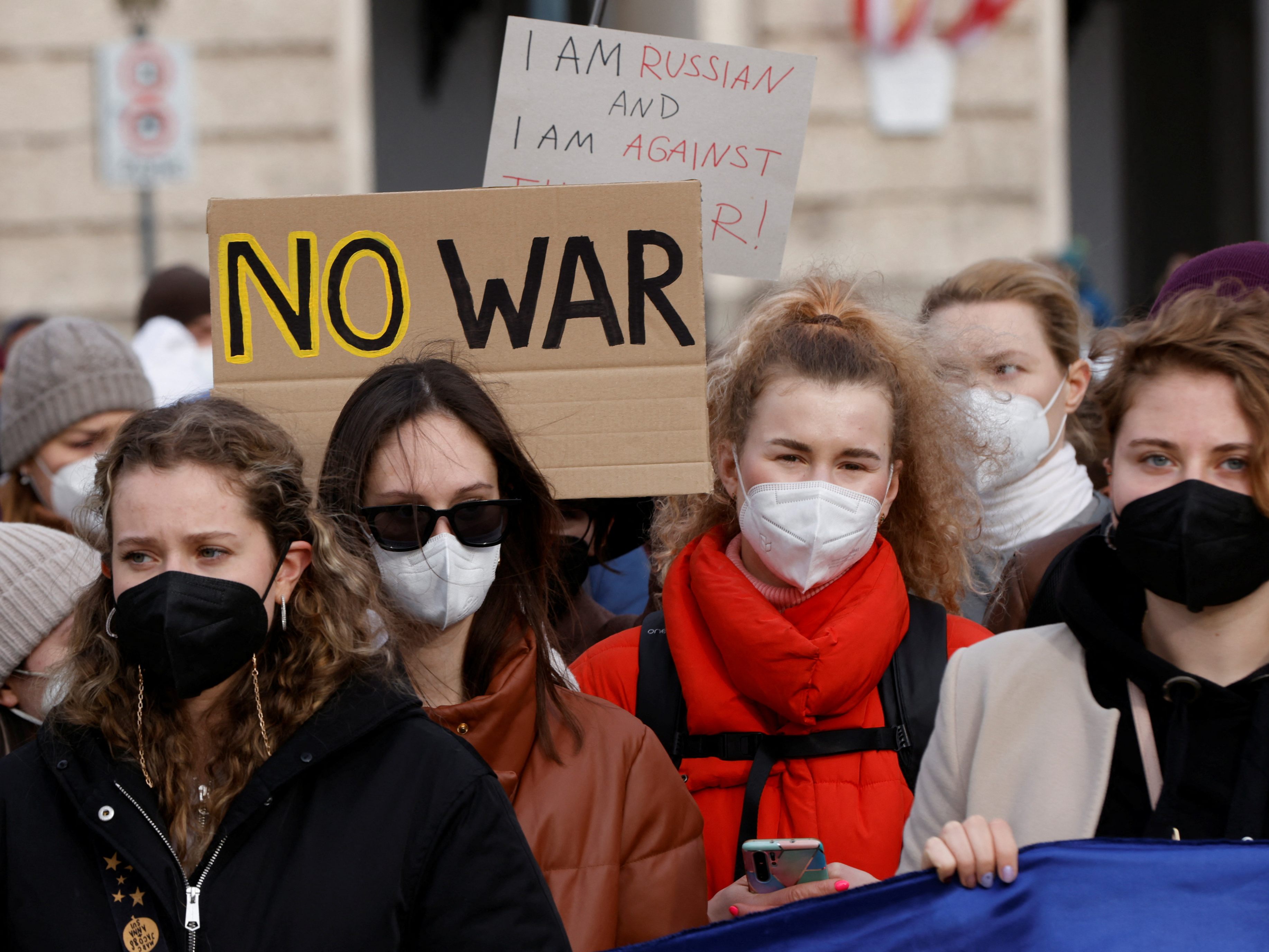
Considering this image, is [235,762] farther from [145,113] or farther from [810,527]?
[145,113]

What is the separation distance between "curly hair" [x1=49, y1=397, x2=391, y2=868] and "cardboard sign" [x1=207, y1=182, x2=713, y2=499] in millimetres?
511

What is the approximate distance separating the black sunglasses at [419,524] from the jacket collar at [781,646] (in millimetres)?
497

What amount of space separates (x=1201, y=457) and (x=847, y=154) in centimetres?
840

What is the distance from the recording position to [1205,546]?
2.15 metres

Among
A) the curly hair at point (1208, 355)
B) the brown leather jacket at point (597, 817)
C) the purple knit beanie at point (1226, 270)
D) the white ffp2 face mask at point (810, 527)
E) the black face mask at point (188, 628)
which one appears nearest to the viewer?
the black face mask at point (188, 628)

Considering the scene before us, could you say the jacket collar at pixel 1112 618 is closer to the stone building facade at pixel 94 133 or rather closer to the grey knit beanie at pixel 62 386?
the grey knit beanie at pixel 62 386

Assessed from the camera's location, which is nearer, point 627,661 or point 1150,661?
point 1150,661

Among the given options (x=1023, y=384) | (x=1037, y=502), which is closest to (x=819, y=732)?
(x=1037, y=502)

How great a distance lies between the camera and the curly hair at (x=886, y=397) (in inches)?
115

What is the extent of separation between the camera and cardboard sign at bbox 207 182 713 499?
9.21ft

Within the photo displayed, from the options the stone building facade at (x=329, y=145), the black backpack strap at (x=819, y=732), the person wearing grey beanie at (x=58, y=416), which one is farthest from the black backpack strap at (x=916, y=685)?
the stone building facade at (x=329, y=145)

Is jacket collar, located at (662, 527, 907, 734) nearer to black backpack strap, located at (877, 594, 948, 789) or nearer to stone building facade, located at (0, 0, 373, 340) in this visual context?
black backpack strap, located at (877, 594, 948, 789)

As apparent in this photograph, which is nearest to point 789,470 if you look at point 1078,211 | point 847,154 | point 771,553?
point 771,553

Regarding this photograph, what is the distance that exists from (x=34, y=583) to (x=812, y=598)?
5.07 feet
